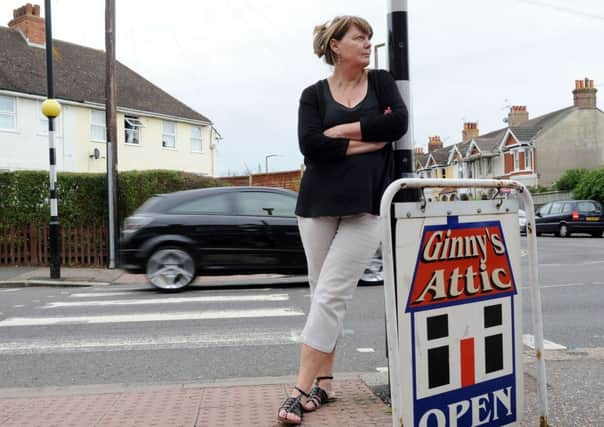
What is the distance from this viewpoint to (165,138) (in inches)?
1288

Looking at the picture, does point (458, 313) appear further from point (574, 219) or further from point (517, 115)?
point (517, 115)

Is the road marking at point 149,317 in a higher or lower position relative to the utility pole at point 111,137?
lower

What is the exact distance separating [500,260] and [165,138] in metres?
31.3

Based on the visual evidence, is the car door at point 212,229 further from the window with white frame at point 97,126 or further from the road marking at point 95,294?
the window with white frame at point 97,126

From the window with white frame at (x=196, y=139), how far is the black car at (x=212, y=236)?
2424cm

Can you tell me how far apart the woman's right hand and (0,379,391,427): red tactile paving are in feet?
4.46

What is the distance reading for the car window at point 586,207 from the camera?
87.6ft

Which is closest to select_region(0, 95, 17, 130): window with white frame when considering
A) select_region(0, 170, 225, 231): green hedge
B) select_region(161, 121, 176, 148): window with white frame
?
select_region(161, 121, 176, 148): window with white frame

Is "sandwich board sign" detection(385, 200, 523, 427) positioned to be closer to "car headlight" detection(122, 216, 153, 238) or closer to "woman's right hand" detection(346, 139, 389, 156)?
"woman's right hand" detection(346, 139, 389, 156)

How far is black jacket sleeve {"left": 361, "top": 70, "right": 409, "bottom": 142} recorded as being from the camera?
3098 millimetres

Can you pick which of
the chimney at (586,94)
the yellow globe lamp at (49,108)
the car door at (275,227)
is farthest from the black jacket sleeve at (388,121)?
the chimney at (586,94)

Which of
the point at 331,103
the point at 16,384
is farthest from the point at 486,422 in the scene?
the point at 16,384

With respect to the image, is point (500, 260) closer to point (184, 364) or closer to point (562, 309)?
point (184, 364)

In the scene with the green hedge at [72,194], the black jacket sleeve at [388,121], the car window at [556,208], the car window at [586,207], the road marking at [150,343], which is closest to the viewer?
the black jacket sleeve at [388,121]
